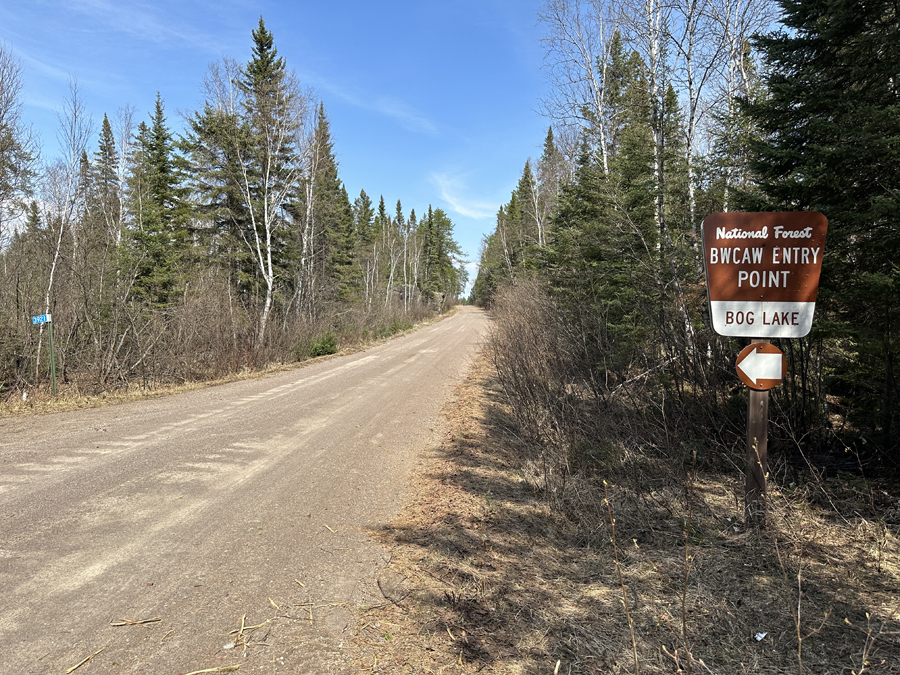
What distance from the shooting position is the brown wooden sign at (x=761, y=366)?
3609 mm

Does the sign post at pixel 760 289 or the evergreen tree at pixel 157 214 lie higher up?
the evergreen tree at pixel 157 214

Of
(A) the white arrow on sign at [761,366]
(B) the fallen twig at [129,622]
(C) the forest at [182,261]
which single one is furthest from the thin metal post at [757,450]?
(C) the forest at [182,261]

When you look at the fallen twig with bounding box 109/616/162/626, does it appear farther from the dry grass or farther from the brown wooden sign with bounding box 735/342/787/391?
the brown wooden sign with bounding box 735/342/787/391

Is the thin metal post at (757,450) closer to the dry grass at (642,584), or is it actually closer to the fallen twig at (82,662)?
the dry grass at (642,584)

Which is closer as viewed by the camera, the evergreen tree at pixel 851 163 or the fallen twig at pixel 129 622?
the fallen twig at pixel 129 622

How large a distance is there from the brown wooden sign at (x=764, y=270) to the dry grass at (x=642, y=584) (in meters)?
1.49

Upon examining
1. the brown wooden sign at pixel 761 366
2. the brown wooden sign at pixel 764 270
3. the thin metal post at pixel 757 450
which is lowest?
the thin metal post at pixel 757 450

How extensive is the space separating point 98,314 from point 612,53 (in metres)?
17.1

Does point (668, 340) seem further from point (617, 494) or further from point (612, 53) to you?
point (612, 53)

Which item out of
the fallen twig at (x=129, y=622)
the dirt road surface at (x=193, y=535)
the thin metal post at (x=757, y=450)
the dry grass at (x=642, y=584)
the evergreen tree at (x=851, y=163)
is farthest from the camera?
the evergreen tree at (x=851, y=163)

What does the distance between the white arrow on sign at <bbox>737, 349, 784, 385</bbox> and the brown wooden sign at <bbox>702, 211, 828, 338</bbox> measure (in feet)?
0.58

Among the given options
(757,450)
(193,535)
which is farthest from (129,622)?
(757,450)

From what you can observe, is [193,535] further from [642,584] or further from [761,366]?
[761,366]

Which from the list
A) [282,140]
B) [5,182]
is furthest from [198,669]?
[282,140]
